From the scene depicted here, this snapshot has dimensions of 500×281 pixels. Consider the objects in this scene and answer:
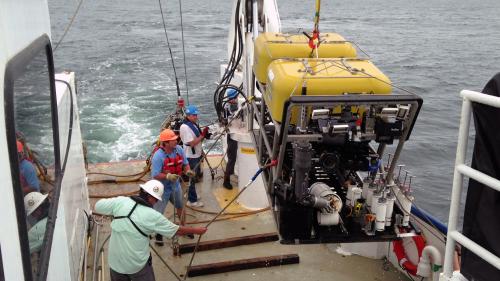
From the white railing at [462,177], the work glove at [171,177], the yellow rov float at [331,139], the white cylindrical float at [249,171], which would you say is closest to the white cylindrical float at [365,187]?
the yellow rov float at [331,139]

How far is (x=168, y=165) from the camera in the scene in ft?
19.8

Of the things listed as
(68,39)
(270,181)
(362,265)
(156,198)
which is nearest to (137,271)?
(156,198)

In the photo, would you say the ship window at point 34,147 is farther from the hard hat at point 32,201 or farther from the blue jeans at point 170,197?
the blue jeans at point 170,197

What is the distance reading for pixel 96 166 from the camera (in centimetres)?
884

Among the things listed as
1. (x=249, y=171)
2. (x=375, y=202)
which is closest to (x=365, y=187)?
(x=375, y=202)

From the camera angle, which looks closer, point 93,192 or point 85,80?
point 93,192

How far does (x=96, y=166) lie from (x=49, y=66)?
260 inches

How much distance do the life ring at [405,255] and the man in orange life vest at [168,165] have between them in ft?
8.27

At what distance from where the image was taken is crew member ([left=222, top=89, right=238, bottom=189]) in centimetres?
766

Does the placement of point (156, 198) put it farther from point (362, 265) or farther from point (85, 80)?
point (85, 80)

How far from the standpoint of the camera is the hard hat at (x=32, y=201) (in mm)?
1671

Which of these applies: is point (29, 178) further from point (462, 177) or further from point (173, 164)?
point (173, 164)

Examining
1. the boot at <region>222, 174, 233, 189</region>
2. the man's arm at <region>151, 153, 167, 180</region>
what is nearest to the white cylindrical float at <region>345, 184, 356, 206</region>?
the man's arm at <region>151, 153, 167, 180</region>

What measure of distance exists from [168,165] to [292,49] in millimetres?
2177
